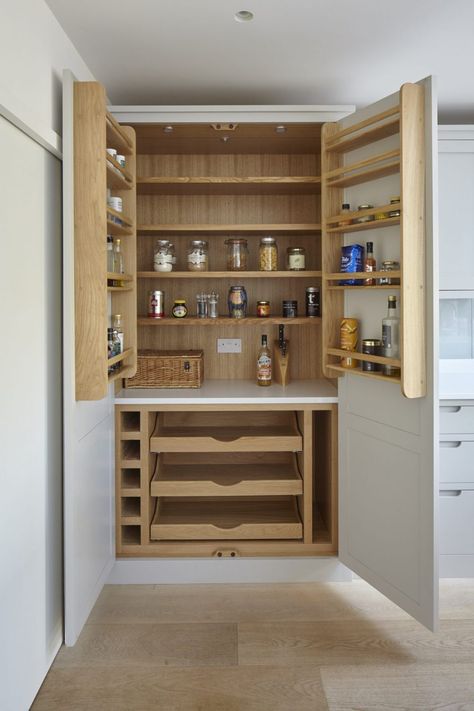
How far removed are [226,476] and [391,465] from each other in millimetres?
883

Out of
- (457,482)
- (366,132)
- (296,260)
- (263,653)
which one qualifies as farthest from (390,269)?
(263,653)

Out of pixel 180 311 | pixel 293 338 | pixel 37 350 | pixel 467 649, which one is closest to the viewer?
pixel 37 350

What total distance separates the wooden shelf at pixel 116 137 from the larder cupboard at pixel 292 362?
30 mm

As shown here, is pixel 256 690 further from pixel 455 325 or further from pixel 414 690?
pixel 455 325

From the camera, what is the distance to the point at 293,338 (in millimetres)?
3266

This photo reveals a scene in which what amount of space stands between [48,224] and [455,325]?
7.32ft

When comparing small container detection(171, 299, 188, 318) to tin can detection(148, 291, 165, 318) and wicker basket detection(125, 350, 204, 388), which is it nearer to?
tin can detection(148, 291, 165, 318)

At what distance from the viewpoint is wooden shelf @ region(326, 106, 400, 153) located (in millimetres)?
2225

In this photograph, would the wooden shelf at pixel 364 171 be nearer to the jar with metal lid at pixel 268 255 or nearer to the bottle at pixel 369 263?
the bottle at pixel 369 263

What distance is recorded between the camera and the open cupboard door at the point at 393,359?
2.13 metres

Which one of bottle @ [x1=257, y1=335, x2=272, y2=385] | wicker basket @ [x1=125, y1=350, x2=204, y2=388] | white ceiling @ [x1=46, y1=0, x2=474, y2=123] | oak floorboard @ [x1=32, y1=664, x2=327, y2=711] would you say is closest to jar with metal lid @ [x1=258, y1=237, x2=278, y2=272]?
bottle @ [x1=257, y1=335, x2=272, y2=385]

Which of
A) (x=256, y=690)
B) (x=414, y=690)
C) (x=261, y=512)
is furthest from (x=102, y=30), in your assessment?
(x=414, y=690)

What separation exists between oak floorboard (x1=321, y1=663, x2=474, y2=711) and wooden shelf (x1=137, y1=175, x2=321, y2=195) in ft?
6.75

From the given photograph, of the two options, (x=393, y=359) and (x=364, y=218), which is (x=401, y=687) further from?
(x=364, y=218)
